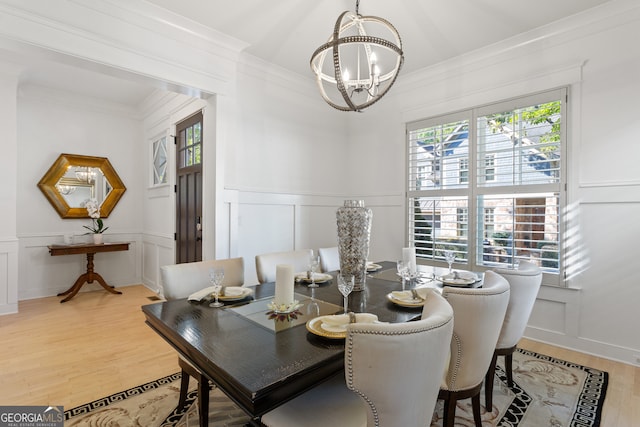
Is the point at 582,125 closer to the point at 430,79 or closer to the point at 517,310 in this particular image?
the point at 430,79

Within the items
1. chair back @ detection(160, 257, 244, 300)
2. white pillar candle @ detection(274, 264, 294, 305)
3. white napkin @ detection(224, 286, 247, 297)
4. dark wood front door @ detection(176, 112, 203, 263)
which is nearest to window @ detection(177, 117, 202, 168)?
dark wood front door @ detection(176, 112, 203, 263)

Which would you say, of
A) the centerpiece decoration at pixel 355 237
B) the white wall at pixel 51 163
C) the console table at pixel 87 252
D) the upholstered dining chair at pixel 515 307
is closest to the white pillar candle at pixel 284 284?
the centerpiece decoration at pixel 355 237

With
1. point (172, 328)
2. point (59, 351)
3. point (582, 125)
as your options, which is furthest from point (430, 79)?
point (59, 351)

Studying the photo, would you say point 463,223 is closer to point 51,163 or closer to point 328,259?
point 328,259

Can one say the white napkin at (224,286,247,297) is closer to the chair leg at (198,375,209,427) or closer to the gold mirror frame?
the chair leg at (198,375,209,427)

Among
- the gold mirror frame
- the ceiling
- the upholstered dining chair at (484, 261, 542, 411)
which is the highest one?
the ceiling

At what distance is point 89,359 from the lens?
101 inches

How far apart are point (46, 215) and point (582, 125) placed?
6539 mm

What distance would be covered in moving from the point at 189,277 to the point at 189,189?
6.97 feet

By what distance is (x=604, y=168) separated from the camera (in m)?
2.62

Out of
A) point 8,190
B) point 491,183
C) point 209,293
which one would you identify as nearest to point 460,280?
point 491,183

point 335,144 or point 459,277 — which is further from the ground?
point 335,144

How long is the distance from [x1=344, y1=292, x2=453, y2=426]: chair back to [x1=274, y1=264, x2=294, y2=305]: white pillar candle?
27.4 inches

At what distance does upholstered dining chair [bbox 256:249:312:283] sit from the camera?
7.91 feet
